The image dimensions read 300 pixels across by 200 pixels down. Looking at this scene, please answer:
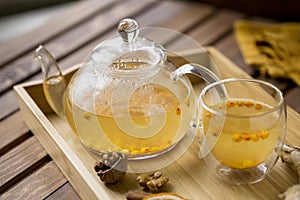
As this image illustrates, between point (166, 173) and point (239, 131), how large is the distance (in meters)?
0.11

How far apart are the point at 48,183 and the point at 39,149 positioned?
0.09m

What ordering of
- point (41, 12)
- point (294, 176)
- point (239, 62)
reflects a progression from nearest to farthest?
1. point (294, 176)
2. point (239, 62)
3. point (41, 12)

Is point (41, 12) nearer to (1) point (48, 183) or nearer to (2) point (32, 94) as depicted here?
(2) point (32, 94)

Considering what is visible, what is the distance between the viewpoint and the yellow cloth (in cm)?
98

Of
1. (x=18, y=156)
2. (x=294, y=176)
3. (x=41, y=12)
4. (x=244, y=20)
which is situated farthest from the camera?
(x=41, y=12)

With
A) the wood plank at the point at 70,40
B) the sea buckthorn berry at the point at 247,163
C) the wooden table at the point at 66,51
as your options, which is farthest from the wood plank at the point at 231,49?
the sea buckthorn berry at the point at 247,163

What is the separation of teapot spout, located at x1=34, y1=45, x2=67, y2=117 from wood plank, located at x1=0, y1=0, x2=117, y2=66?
9.4 inches

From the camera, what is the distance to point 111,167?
0.69m

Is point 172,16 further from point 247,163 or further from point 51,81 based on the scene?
point 247,163

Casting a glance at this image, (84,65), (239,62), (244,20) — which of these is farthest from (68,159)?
(244,20)

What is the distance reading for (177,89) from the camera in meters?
0.75

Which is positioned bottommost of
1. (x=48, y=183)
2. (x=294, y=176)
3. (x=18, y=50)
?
(x=294, y=176)

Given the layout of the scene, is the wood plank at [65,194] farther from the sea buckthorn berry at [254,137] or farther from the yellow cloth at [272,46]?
the yellow cloth at [272,46]

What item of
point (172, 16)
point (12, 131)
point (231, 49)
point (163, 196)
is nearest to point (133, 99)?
point (163, 196)
